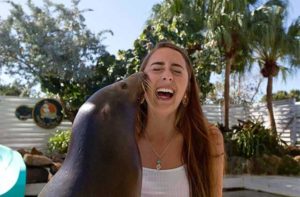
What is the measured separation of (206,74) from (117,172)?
9.82m

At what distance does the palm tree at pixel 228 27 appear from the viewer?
10.5 m

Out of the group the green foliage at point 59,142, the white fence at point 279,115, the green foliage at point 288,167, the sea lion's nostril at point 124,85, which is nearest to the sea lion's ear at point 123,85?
the sea lion's nostril at point 124,85

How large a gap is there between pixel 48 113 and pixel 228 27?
5.15 meters

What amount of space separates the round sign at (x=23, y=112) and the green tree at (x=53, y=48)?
67 cm

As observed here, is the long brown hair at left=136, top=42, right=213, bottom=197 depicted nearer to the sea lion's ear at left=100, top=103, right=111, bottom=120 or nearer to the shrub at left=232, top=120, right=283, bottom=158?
the sea lion's ear at left=100, top=103, right=111, bottom=120

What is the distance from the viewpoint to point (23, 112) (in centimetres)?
946

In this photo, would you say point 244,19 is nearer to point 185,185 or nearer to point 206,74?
point 206,74

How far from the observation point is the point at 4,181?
158 inches

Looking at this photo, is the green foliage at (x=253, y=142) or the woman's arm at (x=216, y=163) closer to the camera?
the woman's arm at (x=216, y=163)

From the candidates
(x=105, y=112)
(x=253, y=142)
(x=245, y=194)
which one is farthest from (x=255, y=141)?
(x=105, y=112)

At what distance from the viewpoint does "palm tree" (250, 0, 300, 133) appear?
10664 mm

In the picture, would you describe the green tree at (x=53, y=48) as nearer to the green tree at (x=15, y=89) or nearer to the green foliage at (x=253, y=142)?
the green tree at (x=15, y=89)

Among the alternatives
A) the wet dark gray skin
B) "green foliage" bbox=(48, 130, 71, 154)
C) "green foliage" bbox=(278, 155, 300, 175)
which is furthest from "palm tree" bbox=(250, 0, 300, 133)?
the wet dark gray skin

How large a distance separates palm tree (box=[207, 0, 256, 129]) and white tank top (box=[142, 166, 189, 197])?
364 inches
